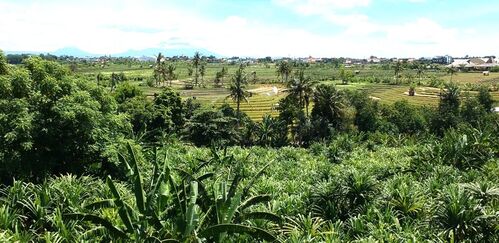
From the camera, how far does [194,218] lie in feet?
36.7

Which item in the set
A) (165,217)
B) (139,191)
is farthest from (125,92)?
(139,191)

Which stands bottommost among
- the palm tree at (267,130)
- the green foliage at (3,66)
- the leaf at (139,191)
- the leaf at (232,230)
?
the palm tree at (267,130)

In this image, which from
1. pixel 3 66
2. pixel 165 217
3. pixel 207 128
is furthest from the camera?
pixel 207 128

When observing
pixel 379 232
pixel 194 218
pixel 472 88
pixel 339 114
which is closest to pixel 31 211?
pixel 194 218

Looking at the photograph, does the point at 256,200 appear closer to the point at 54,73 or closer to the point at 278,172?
the point at 278,172

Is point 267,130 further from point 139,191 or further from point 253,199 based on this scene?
point 139,191

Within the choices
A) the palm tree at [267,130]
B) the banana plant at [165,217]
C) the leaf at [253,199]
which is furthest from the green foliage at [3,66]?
the palm tree at [267,130]

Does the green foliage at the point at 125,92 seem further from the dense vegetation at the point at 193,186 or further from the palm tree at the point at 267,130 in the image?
the dense vegetation at the point at 193,186

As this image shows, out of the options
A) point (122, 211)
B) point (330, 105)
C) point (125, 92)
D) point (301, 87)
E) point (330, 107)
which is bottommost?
point (330, 107)

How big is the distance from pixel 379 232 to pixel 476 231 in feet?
12.0

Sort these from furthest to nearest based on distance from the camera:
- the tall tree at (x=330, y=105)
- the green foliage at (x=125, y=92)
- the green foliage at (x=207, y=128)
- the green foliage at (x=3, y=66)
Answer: the tall tree at (x=330, y=105)
the green foliage at (x=125, y=92)
the green foliage at (x=207, y=128)
the green foliage at (x=3, y=66)

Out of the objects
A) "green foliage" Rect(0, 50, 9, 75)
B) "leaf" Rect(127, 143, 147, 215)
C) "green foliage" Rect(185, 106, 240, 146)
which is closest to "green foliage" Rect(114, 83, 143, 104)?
"green foliage" Rect(185, 106, 240, 146)

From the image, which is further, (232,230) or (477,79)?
(477,79)

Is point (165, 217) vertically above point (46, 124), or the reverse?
point (46, 124)
